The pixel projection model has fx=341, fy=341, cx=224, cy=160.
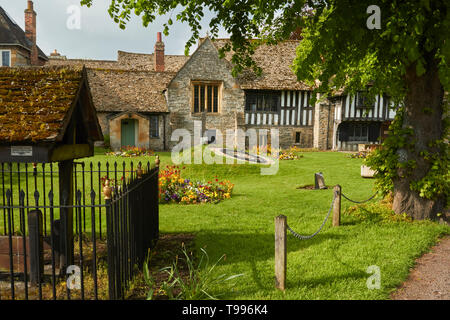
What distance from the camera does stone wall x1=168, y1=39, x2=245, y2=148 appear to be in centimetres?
2633

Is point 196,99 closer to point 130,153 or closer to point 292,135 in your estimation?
point 130,153

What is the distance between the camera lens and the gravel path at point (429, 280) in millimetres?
4469

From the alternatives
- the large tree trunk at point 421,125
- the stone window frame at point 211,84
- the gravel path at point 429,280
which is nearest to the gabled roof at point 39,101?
the gravel path at point 429,280

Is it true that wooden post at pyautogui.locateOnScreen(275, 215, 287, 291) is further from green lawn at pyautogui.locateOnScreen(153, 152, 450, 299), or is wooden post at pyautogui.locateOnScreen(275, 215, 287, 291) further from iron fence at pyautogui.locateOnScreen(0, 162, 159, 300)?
iron fence at pyautogui.locateOnScreen(0, 162, 159, 300)

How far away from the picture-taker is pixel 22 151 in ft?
12.8

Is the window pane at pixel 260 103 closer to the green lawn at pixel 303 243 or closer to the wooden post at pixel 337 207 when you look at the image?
the green lawn at pixel 303 243

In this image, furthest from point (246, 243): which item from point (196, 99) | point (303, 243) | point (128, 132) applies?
point (196, 99)

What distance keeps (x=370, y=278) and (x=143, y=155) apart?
757 inches

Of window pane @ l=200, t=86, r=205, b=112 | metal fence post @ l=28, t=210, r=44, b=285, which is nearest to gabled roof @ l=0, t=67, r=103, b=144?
metal fence post @ l=28, t=210, r=44, b=285

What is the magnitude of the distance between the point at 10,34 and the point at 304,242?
2942 cm

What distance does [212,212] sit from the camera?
9.08 metres

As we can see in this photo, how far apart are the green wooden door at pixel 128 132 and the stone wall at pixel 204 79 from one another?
2820mm

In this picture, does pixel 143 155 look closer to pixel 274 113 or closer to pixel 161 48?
pixel 274 113

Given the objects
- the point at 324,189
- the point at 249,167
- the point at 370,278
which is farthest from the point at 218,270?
the point at 249,167
